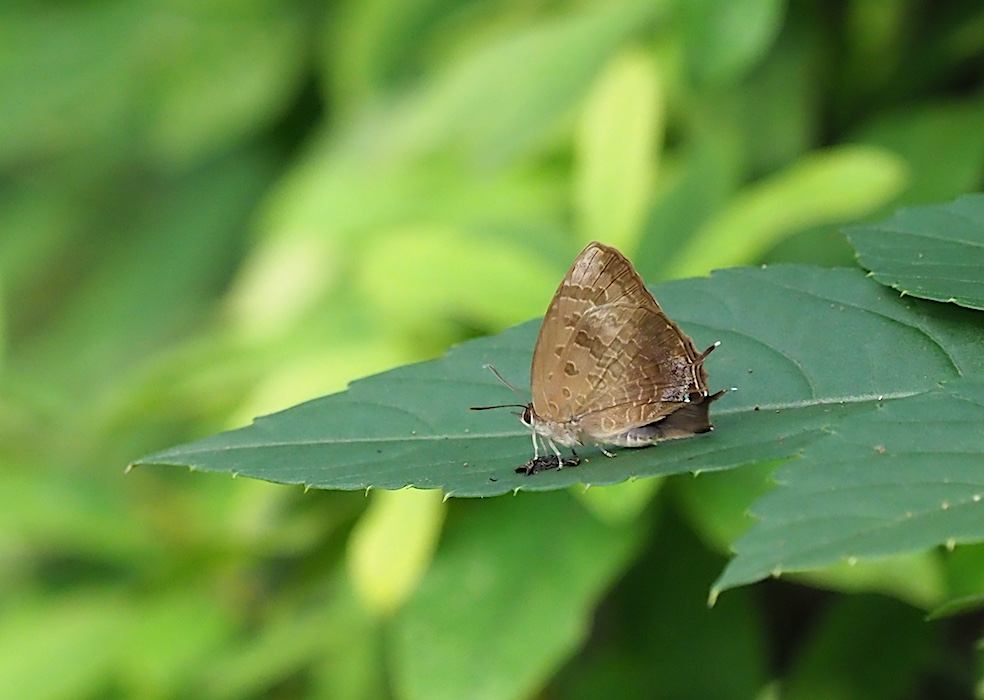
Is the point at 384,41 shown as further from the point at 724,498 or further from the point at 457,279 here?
the point at 724,498

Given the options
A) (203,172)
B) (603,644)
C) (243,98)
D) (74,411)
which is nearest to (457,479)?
(603,644)

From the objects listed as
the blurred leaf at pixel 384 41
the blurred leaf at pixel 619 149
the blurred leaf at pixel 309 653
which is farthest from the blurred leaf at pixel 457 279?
the blurred leaf at pixel 384 41

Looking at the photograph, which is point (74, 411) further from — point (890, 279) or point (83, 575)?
point (890, 279)

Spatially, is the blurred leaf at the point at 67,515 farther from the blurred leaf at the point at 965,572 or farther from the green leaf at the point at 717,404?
the blurred leaf at the point at 965,572

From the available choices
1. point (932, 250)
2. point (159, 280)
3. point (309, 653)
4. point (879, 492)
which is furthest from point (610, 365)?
point (159, 280)

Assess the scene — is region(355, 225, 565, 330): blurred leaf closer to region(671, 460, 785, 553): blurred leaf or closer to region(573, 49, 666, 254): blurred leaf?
region(573, 49, 666, 254): blurred leaf

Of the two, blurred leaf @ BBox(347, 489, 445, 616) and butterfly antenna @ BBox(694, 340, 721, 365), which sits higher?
butterfly antenna @ BBox(694, 340, 721, 365)

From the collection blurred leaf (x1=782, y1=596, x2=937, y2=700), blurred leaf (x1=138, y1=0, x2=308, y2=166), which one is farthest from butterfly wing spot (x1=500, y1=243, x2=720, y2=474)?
blurred leaf (x1=138, y1=0, x2=308, y2=166)
